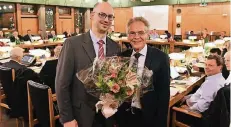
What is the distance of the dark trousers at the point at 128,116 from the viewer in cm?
205

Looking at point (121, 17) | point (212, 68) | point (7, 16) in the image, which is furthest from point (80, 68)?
point (121, 17)

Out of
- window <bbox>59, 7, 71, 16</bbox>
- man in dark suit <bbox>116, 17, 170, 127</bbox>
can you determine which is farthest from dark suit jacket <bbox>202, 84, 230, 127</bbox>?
window <bbox>59, 7, 71, 16</bbox>

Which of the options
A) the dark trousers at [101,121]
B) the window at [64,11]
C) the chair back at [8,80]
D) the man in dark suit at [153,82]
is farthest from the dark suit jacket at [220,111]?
the window at [64,11]

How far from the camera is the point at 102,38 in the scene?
1978 mm

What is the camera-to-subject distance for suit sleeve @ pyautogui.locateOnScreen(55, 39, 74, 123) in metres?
1.84

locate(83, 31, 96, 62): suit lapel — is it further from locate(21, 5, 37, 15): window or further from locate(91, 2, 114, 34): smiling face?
locate(21, 5, 37, 15): window

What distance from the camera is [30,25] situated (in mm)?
12633

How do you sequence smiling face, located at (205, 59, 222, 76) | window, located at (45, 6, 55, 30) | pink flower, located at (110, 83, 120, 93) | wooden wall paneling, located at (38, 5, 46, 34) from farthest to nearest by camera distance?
window, located at (45, 6, 55, 30)
wooden wall paneling, located at (38, 5, 46, 34)
smiling face, located at (205, 59, 222, 76)
pink flower, located at (110, 83, 120, 93)

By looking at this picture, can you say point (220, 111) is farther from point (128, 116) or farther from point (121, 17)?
point (121, 17)

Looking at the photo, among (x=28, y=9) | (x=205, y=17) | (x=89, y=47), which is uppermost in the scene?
(x=28, y=9)

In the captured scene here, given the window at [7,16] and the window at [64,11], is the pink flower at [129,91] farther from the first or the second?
the window at [64,11]

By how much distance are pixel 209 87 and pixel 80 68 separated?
5.91 ft

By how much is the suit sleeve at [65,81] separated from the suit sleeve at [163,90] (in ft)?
2.32

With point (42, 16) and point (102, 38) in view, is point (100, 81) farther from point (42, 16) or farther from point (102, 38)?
point (42, 16)
